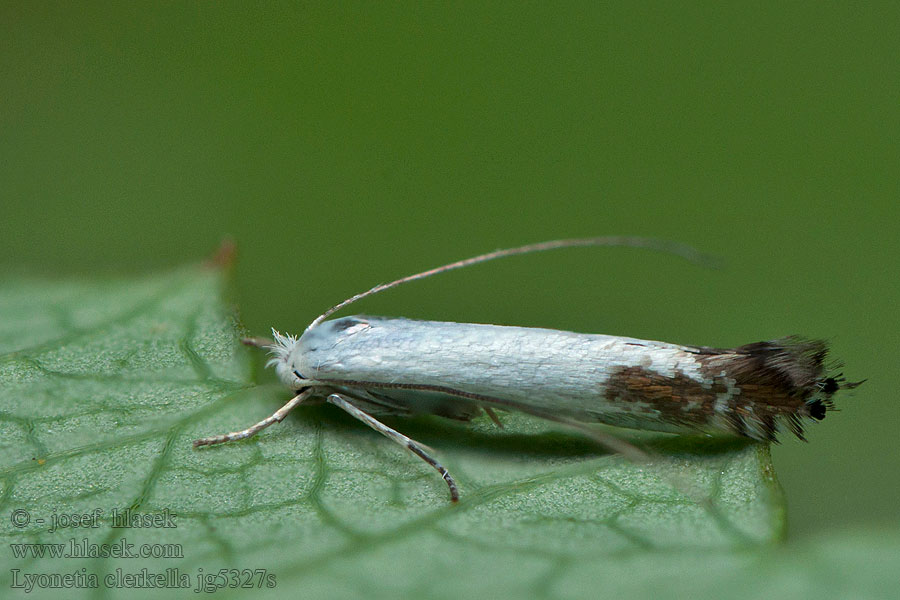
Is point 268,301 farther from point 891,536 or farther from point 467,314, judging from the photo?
point 891,536

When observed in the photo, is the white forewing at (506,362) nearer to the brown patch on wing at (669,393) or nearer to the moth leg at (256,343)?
the brown patch on wing at (669,393)

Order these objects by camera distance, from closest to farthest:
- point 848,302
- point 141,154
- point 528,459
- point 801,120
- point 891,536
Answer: point 891,536 → point 528,459 → point 848,302 → point 801,120 → point 141,154

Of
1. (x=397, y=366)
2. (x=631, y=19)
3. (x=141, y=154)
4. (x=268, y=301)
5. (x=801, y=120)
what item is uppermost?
(x=631, y=19)

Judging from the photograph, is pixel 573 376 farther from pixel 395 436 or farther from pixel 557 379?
pixel 395 436

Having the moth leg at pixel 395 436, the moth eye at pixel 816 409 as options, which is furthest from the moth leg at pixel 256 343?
the moth eye at pixel 816 409

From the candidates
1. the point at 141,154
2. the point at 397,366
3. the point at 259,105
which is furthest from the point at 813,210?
the point at 141,154

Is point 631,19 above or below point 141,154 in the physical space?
above

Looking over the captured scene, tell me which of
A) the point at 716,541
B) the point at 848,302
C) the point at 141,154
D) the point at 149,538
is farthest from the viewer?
the point at 141,154
